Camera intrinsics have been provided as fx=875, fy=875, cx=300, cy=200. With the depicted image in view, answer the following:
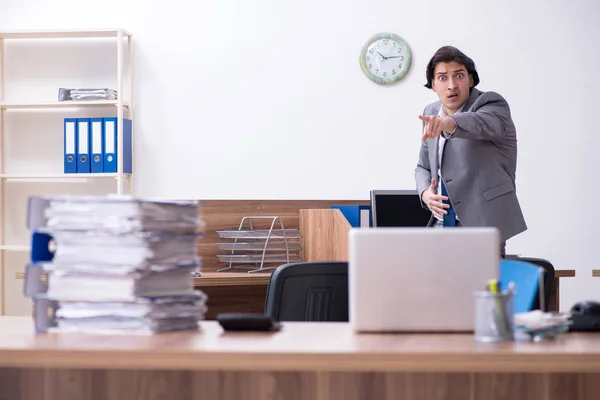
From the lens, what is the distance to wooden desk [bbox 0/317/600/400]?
4.05ft

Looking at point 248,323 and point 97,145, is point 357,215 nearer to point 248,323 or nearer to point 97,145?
point 97,145

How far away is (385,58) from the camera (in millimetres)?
5262

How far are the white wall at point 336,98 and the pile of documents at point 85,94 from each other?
22cm

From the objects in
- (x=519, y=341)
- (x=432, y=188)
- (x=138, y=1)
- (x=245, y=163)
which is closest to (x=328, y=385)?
(x=519, y=341)

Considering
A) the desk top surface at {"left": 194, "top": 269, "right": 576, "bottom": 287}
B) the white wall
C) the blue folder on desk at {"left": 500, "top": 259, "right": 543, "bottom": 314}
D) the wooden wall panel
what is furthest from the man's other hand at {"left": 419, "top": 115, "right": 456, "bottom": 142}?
the white wall

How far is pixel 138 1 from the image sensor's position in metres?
5.41

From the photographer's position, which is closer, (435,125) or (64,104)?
(435,125)

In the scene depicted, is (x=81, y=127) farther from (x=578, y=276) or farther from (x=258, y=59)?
(x=578, y=276)

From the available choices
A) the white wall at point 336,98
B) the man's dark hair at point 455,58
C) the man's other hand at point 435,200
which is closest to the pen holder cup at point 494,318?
the man's other hand at point 435,200

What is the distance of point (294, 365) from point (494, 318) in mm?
330

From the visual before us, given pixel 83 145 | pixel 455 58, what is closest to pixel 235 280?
pixel 455 58

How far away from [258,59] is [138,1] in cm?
83

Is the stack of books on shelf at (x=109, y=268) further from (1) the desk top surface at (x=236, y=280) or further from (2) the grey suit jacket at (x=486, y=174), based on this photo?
(1) the desk top surface at (x=236, y=280)

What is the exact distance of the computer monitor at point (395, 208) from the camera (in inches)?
143
